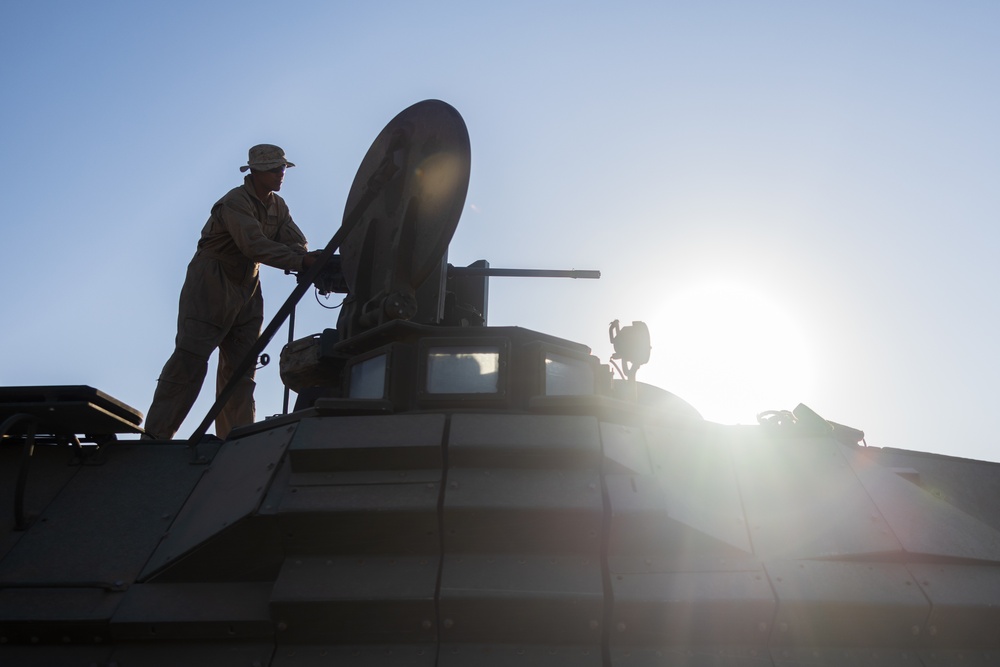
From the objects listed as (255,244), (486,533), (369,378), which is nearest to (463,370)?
(369,378)

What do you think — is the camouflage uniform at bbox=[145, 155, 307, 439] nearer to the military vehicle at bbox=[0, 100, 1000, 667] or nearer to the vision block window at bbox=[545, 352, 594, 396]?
the military vehicle at bbox=[0, 100, 1000, 667]

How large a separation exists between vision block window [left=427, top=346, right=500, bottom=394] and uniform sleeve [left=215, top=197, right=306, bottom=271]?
1.97m

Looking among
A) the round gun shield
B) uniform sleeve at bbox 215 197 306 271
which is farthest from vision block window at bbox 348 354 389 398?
uniform sleeve at bbox 215 197 306 271

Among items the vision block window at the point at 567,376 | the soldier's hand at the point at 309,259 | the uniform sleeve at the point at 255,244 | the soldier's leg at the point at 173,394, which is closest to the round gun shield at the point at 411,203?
the soldier's hand at the point at 309,259

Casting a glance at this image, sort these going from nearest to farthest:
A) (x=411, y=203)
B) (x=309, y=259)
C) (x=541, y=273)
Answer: (x=411, y=203) → (x=309, y=259) → (x=541, y=273)

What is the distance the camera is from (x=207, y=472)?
4.89m

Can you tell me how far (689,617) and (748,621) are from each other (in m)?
0.23

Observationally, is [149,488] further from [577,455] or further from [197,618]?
[577,455]

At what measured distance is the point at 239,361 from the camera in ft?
22.3

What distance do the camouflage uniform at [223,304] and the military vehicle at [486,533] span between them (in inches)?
46.4

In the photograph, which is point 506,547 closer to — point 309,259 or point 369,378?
point 369,378

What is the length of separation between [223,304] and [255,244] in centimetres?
45

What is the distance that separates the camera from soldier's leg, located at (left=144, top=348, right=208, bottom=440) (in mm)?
6180

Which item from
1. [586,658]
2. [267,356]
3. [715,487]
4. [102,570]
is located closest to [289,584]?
[102,570]
